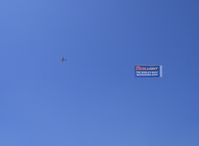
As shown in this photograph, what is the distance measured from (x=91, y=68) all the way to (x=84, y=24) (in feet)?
0.94

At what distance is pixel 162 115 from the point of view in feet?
5.98

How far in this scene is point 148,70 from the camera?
5.88 feet

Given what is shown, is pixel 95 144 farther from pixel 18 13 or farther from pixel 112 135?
pixel 18 13

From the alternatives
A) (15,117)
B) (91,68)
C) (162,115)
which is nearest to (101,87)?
(91,68)

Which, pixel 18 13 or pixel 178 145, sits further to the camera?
pixel 178 145

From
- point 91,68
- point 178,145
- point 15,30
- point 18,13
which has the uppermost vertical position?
point 18,13

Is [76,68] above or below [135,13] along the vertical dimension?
below

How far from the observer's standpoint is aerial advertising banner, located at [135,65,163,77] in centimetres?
179

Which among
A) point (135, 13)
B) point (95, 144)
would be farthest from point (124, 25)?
point (95, 144)

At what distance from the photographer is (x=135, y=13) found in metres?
1.78

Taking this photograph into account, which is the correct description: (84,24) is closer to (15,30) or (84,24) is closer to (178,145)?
(15,30)

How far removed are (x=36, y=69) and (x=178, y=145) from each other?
1.08 meters

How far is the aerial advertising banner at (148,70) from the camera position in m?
1.79

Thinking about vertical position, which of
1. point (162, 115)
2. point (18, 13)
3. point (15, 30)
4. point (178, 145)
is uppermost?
point (18, 13)
